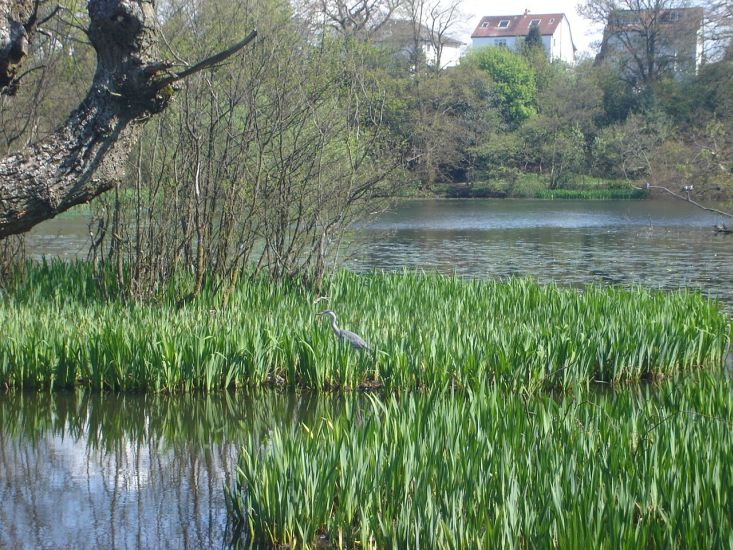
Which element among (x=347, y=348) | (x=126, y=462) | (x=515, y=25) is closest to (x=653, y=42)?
(x=515, y=25)

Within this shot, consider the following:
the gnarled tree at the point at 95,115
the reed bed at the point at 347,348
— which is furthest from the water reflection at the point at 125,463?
the gnarled tree at the point at 95,115

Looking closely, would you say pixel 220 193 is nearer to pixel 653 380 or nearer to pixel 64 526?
pixel 653 380

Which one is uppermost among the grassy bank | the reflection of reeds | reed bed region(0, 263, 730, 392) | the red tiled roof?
the red tiled roof

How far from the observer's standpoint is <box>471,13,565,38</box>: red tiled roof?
8006 centimetres

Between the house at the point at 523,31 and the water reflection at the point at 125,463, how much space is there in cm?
7325

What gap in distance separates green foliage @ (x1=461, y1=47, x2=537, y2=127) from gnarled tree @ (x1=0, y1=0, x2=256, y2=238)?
55079 mm

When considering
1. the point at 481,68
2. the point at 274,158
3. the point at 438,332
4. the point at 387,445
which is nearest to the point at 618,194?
the point at 481,68

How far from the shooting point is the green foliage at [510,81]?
5888 centimetres

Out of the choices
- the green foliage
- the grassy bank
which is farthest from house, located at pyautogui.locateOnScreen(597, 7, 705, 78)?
the grassy bank

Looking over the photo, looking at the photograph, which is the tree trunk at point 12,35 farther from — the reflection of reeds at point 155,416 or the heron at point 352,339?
the heron at point 352,339

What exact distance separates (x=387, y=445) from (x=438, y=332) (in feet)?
13.4

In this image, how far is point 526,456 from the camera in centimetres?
503

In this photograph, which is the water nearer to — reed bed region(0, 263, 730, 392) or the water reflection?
reed bed region(0, 263, 730, 392)

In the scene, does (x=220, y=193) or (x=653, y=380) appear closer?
(x=653, y=380)
